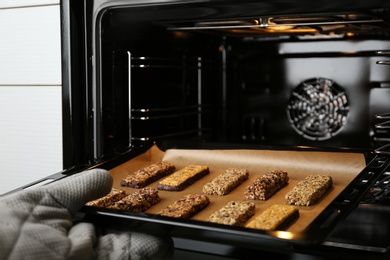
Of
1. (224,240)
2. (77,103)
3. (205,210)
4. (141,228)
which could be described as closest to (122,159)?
(77,103)

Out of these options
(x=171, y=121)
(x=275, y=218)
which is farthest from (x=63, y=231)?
(x=171, y=121)

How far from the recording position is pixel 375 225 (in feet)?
5.38

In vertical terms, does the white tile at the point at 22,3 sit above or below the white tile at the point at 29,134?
above

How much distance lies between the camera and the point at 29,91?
1.71 metres

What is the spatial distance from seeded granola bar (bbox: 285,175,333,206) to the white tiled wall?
0.68 m

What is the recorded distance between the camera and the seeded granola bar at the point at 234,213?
47.9 inches

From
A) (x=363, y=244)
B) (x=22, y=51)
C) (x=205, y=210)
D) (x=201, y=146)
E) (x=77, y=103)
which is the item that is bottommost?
(x=363, y=244)

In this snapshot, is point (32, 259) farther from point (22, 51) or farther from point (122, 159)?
point (22, 51)

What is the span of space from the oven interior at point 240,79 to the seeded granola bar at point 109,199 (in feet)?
0.64

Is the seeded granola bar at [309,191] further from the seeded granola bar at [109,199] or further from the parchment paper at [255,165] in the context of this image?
the seeded granola bar at [109,199]

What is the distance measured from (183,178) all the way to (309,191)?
35cm

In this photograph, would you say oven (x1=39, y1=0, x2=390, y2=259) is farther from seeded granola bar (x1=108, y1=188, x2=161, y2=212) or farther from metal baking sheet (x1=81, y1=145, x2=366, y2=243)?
seeded granola bar (x1=108, y1=188, x2=161, y2=212)

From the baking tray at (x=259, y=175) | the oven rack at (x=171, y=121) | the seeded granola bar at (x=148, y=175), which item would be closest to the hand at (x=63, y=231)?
the baking tray at (x=259, y=175)

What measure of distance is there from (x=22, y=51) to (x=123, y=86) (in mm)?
319
